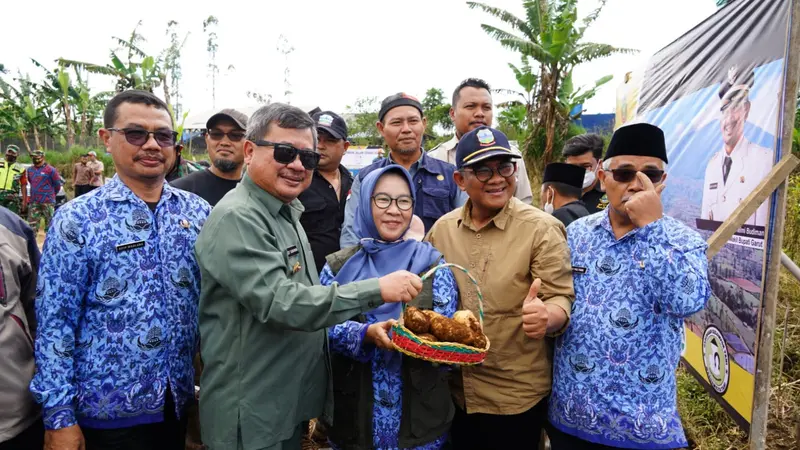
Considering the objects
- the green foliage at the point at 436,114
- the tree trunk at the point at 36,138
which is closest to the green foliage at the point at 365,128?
the green foliage at the point at 436,114

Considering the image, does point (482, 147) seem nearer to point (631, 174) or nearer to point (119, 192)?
point (631, 174)

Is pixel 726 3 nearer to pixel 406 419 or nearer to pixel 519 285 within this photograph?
pixel 519 285

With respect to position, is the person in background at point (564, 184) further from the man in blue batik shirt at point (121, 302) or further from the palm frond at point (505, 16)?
the palm frond at point (505, 16)

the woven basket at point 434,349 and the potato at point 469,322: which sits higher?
the potato at point 469,322

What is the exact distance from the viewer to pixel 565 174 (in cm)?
420

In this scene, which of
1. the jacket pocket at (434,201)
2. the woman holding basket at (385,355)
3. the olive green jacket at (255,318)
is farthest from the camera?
the jacket pocket at (434,201)

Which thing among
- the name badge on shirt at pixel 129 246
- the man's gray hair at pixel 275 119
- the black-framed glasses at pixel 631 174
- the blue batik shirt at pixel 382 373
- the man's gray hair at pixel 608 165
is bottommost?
the blue batik shirt at pixel 382 373

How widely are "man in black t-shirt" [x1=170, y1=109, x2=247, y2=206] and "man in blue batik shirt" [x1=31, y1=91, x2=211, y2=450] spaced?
1.78m

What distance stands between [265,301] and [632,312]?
165 centimetres

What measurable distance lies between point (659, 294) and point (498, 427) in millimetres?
1076

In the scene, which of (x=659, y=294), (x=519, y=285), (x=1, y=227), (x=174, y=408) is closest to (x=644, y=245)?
(x=659, y=294)

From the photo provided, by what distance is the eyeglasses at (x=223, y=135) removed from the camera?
416 centimetres

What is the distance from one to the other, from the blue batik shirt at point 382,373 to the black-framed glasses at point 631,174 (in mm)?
1026

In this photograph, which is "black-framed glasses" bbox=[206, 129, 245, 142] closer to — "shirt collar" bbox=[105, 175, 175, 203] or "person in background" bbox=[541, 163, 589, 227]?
"shirt collar" bbox=[105, 175, 175, 203]
